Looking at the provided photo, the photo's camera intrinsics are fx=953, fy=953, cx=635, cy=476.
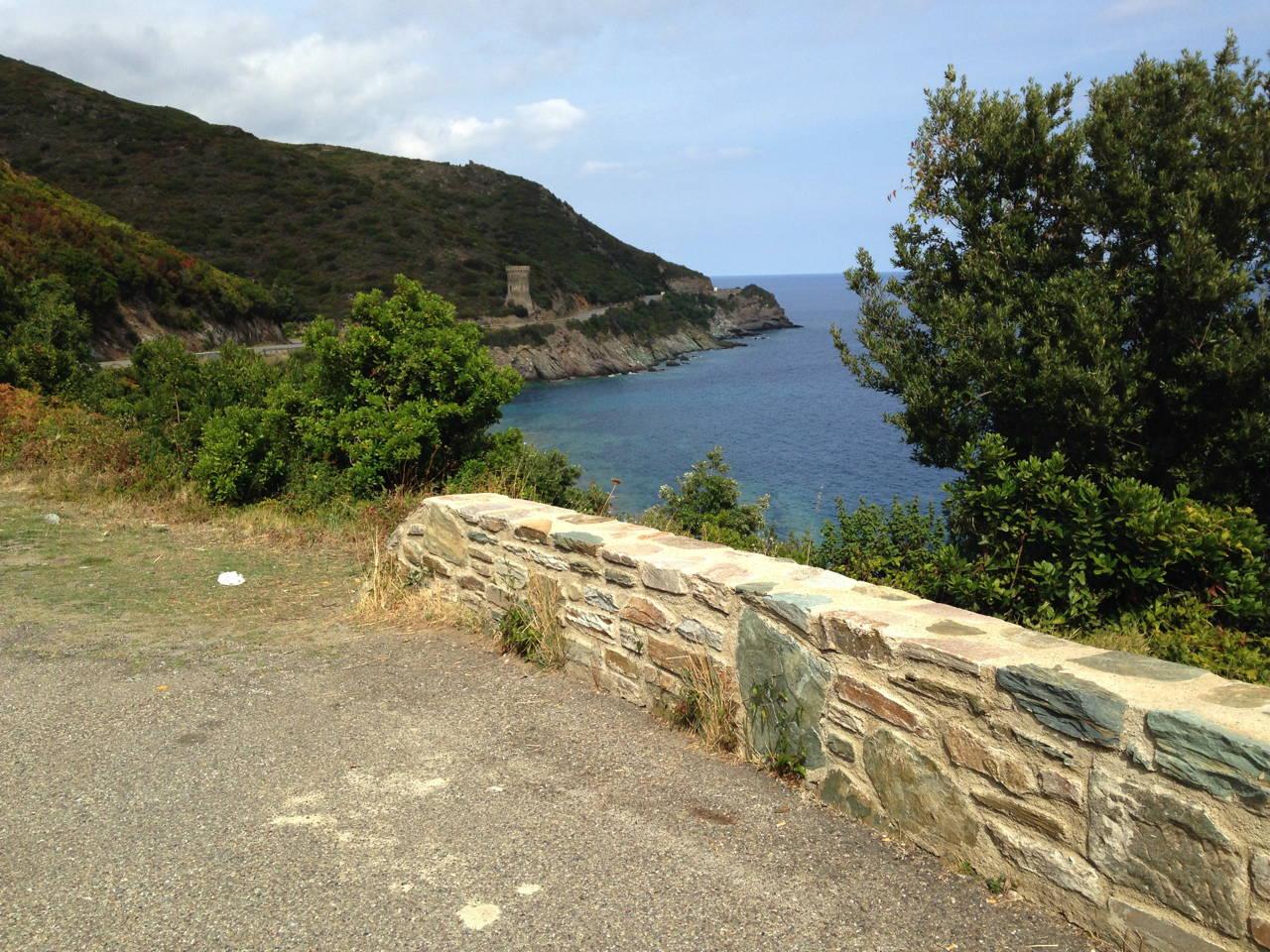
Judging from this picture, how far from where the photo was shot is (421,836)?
348 centimetres

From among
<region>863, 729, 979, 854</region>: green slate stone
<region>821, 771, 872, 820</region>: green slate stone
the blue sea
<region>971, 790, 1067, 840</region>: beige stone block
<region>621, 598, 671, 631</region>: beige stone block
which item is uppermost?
<region>621, 598, 671, 631</region>: beige stone block

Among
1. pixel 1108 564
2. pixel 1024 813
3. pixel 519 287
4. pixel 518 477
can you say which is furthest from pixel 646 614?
pixel 519 287

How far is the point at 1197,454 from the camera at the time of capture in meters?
8.20

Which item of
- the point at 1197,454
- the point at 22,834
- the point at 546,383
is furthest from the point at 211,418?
the point at 546,383

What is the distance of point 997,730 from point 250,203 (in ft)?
215

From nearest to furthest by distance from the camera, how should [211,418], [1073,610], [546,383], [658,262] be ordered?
1. [1073,610]
2. [211,418]
3. [546,383]
4. [658,262]

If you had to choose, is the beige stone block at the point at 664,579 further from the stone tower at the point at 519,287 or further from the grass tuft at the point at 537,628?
the stone tower at the point at 519,287

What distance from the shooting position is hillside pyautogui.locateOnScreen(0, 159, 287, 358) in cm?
2875

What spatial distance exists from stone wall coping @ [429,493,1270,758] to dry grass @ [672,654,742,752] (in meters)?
0.39

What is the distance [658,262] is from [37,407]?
318 feet

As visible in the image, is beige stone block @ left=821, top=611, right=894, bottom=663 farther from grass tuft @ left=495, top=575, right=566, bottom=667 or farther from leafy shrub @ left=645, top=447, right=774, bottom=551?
leafy shrub @ left=645, top=447, right=774, bottom=551

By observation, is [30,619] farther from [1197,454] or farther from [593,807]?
[1197,454]

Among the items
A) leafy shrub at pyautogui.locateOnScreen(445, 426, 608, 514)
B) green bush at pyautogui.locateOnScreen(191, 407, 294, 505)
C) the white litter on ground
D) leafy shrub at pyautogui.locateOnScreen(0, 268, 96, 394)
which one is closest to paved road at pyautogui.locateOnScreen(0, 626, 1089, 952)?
the white litter on ground

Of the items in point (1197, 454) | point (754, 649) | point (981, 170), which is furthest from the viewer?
point (981, 170)
